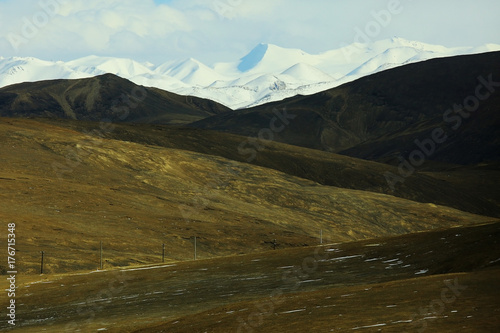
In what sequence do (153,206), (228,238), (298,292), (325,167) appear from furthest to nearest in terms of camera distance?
(325,167)
(153,206)
(228,238)
(298,292)

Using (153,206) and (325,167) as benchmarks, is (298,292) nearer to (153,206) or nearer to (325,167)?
(153,206)

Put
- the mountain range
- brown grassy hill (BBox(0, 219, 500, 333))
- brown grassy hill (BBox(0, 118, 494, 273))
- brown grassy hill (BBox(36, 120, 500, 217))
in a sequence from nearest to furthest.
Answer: brown grassy hill (BBox(0, 219, 500, 333))
the mountain range
brown grassy hill (BBox(0, 118, 494, 273))
brown grassy hill (BBox(36, 120, 500, 217))

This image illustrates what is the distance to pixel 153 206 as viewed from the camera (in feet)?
333

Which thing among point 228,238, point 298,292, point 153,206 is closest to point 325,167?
point 153,206

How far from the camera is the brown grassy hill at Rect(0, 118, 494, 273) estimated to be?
80244 millimetres

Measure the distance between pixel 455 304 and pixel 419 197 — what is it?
450ft

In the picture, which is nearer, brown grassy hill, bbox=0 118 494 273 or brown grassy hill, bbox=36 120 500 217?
brown grassy hill, bbox=0 118 494 273

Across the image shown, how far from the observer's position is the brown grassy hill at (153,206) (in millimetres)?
80244

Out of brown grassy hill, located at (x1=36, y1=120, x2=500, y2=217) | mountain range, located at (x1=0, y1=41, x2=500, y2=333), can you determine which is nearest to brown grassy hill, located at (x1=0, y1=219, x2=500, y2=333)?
mountain range, located at (x1=0, y1=41, x2=500, y2=333)

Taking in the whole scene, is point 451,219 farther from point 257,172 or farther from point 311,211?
point 257,172

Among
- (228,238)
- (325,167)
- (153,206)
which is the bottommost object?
(228,238)

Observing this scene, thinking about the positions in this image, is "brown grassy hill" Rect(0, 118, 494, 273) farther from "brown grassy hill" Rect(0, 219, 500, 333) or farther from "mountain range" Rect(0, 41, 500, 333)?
"brown grassy hill" Rect(0, 219, 500, 333)

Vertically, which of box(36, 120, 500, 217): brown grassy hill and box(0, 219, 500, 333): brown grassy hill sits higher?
box(36, 120, 500, 217): brown grassy hill

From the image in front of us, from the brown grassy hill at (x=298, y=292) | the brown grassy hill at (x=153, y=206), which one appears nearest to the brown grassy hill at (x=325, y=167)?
the brown grassy hill at (x=153, y=206)
